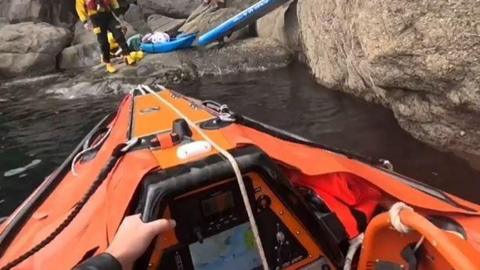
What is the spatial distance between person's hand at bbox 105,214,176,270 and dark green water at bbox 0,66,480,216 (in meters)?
3.22

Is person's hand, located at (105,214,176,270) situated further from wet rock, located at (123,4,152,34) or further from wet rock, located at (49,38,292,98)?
wet rock, located at (123,4,152,34)

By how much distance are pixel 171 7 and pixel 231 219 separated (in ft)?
51.2

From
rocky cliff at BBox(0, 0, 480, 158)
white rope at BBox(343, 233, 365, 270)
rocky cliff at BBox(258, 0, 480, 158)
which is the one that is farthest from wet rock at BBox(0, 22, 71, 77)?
white rope at BBox(343, 233, 365, 270)

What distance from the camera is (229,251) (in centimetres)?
235

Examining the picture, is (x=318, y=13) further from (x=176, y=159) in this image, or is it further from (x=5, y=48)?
(x=5, y=48)

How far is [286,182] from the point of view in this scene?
90.0 inches

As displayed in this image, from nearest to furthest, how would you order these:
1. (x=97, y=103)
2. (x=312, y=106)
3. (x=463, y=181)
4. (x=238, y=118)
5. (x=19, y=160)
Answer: (x=238, y=118) < (x=463, y=181) < (x=19, y=160) < (x=312, y=106) < (x=97, y=103)

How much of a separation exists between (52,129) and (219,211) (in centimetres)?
649

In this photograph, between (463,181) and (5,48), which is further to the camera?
(5,48)

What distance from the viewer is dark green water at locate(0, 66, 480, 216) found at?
5031mm

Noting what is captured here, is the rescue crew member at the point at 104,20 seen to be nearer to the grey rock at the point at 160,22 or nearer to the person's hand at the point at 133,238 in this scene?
the grey rock at the point at 160,22


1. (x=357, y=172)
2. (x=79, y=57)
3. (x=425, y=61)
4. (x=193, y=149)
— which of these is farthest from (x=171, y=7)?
(x=193, y=149)

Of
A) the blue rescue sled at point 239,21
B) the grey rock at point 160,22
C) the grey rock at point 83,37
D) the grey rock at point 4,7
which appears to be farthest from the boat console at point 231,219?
the grey rock at point 4,7

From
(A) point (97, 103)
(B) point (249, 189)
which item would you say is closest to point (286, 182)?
(B) point (249, 189)
